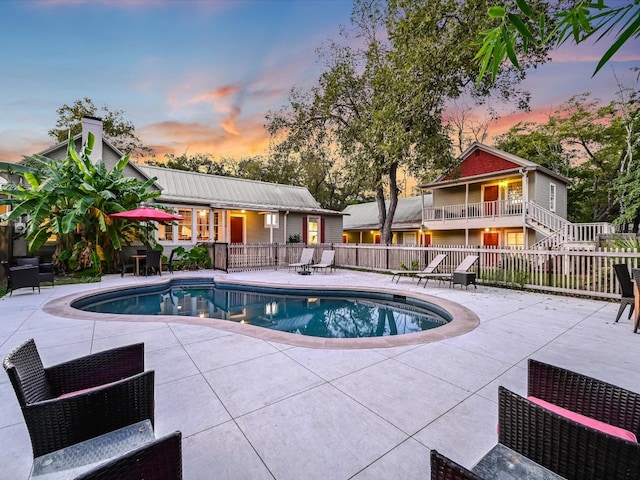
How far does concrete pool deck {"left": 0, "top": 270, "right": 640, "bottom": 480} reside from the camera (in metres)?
2.05

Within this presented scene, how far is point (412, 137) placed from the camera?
45.3ft

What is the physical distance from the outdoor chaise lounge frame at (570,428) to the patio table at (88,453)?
164 cm

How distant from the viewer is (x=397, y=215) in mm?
24547

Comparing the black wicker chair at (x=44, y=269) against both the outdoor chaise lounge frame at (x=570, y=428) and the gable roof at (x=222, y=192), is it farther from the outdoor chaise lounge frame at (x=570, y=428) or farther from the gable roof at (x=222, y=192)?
the outdoor chaise lounge frame at (x=570, y=428)

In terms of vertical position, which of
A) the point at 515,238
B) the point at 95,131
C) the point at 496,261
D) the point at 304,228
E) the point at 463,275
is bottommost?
the point at 463,275

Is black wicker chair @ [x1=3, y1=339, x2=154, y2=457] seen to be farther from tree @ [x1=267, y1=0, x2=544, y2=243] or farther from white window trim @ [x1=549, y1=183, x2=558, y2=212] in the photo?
white window trim @ [x1=549, y1=183, x2=558, y2=212]

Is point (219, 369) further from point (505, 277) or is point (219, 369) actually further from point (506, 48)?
point (505, 277)

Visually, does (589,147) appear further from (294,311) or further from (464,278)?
(294,311)

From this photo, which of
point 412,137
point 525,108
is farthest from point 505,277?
point 525,108

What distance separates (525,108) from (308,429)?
17.8 meters

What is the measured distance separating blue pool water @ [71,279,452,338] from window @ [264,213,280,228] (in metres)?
6.36

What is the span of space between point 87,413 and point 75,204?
11024mm

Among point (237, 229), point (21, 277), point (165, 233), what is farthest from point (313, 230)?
point (21, 277)

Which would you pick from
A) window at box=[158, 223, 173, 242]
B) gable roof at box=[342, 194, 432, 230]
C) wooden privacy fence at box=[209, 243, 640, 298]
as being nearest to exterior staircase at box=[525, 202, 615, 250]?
wooden privacy fence at box=[209, 243, 640, 298]
